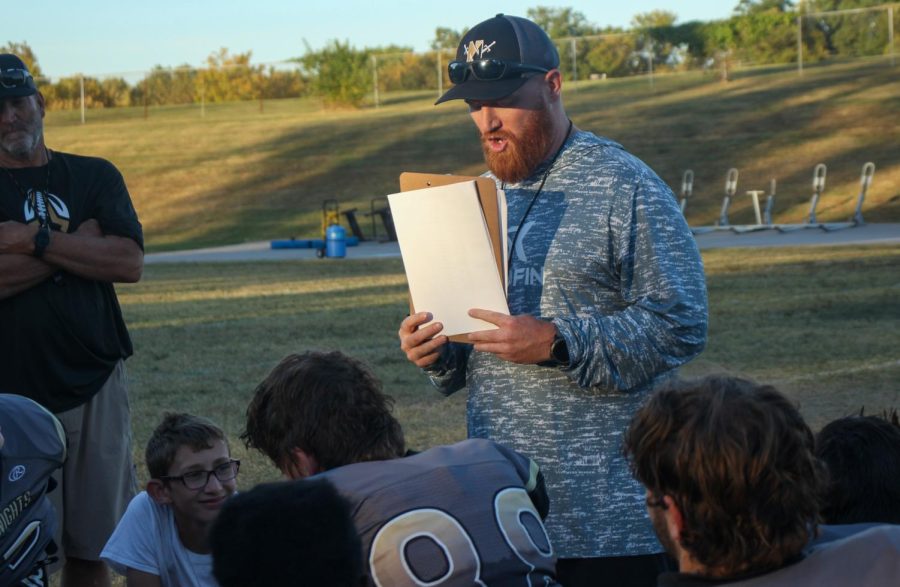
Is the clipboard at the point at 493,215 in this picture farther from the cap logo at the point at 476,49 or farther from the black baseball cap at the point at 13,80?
the black baseball cap at the point at 13,80

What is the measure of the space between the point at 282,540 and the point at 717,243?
75.0 ft

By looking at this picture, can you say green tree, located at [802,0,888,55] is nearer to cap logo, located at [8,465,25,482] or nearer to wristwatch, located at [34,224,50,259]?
wristwatch, located at [34,224,50,259]

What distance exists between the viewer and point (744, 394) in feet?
6.87

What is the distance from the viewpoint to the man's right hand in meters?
3.02

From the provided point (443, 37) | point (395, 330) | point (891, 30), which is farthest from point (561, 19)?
point (395, 330)

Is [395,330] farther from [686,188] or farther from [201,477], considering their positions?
[686,188]

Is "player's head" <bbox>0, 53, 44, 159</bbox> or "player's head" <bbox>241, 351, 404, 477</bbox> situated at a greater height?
"player's head" <bbox>0, 53, 44, 159</bbox>

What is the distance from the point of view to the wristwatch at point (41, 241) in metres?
4.11

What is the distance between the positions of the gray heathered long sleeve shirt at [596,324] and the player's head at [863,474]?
0.43 metres

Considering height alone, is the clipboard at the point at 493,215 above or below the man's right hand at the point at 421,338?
above

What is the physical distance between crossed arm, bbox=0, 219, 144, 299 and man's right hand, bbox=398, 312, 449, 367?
1649 millimetres

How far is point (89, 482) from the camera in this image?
4.35 meters

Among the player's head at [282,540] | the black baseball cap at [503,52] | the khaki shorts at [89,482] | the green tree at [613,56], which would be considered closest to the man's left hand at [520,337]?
the black baseball cap at [503,52]

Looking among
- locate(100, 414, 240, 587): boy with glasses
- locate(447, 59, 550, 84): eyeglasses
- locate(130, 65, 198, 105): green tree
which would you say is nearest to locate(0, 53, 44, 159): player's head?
locate(100, 414, 240, 587): boy with glasses
